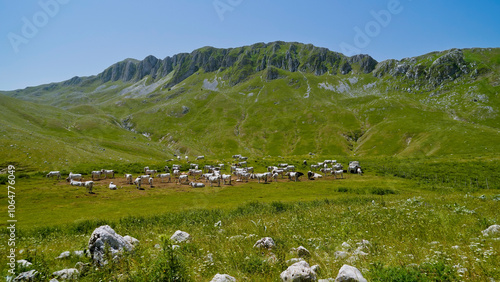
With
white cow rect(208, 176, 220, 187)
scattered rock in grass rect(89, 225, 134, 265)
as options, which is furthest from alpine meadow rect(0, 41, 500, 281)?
white cow rect(208, 176, 220, 187)

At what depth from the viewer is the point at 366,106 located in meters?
186

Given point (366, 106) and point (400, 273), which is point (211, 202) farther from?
point (366, 106)

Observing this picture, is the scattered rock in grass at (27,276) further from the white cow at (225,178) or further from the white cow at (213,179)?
the white cow at (225,178)

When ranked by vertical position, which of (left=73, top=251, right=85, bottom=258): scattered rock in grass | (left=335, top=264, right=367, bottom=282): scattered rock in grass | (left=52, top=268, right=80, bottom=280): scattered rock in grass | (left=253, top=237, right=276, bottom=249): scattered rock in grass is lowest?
(left=73, top=251, right=85, bottom=258): scattered rock in grass

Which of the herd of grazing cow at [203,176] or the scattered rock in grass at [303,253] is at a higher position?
the scattered rock in grass at [303,253]

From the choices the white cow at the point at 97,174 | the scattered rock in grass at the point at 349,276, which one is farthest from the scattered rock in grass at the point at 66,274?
the white cow at the point at 97,174

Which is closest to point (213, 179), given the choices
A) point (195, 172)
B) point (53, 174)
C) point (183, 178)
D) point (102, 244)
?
point (183, 178)

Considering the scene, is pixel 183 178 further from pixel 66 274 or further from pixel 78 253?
pixel 66 274

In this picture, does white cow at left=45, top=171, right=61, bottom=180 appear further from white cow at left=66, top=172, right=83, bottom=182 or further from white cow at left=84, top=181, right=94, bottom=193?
white cow at left=84, top=181, right=94, bottom=193

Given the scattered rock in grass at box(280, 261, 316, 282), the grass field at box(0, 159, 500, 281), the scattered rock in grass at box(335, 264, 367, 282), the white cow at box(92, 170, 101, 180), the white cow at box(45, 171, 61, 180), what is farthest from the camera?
the white cow at box(92, 170, 101, 180)

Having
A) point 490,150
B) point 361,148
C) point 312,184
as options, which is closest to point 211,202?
point 312,184

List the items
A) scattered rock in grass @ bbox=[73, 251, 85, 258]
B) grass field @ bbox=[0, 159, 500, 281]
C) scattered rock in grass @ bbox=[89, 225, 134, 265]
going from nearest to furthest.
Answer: grass field @ bbox=[0, 159, 500, 281] < scattered rock in grass @ bbox=[89, 225, 134, 265] < scattered rock in grass @ bbox=[73, 251, 85, 258]

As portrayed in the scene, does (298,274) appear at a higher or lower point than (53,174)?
higher

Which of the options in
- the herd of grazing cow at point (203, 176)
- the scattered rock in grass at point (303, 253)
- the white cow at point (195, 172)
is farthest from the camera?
the white cow at point (195, 172)
